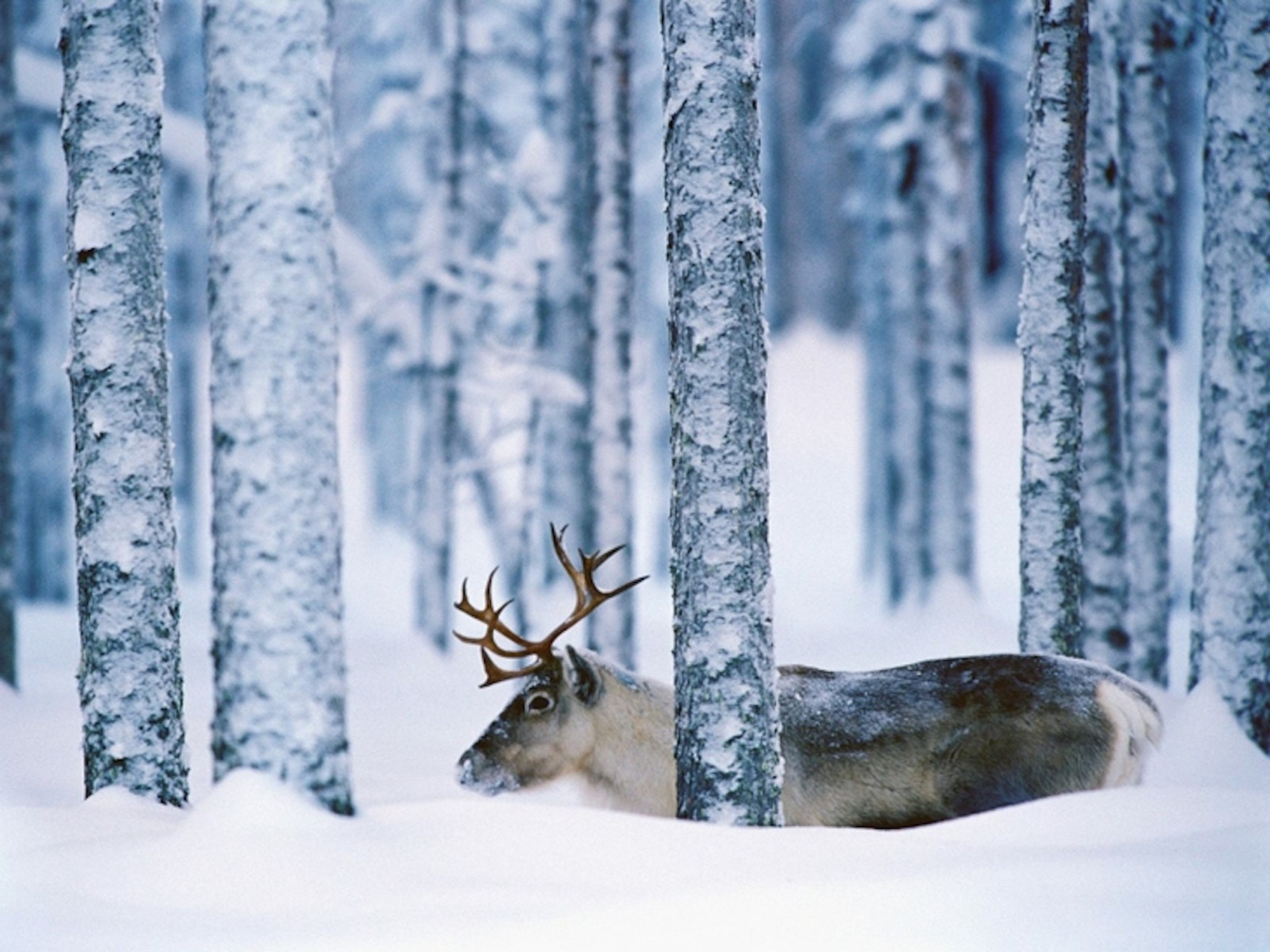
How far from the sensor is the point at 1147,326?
33.8 ft

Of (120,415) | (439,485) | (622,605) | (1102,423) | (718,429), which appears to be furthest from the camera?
(439,485)

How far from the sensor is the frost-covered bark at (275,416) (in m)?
4.55

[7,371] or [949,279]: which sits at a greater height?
[949,279]

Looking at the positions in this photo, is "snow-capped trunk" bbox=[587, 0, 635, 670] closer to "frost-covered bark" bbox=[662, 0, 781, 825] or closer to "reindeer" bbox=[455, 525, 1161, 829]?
"reindeer" bbox=[455, 525, 1161, 829]

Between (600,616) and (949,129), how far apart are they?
8731 millimetres

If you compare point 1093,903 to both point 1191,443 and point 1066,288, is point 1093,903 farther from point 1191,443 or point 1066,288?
point 1191,443

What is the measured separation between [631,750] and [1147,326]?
19.4ft

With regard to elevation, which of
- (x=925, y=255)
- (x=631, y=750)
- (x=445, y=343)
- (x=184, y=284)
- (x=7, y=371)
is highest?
(x=184, y=284)

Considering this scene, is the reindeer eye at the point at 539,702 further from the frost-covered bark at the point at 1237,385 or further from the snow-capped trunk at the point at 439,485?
the snow-capped trunk at the point at 439,485

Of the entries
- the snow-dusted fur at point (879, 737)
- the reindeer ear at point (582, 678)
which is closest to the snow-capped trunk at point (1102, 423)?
the snow-dusted fur at point (879, 737)

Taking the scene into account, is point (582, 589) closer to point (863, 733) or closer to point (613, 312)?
point (863, 733)

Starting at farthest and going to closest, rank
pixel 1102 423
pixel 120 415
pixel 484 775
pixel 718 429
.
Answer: pixel 1102 423
pixel 484 775
pixel 120 415
pixel 718 429

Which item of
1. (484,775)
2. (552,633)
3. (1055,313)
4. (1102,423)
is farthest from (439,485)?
(1055,313)

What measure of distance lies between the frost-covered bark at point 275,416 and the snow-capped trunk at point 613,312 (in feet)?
19.4
